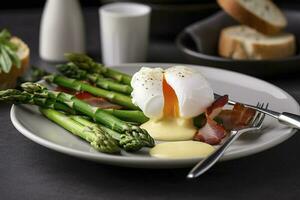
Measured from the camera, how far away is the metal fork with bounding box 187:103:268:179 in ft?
4.30

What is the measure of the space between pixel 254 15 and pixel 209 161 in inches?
42.9

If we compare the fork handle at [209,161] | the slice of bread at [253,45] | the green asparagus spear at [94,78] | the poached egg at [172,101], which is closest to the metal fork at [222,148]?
the fork handle at [209,161]

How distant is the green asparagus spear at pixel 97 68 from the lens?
184cm

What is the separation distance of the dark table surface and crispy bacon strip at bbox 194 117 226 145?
53 mm

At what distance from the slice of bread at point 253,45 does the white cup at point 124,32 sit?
0.86ft

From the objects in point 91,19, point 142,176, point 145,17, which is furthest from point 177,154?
point 91,19

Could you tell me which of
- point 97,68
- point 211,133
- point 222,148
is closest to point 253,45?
point 97,68

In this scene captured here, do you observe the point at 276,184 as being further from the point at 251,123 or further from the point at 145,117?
the point at 145,117

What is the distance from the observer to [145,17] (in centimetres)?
227

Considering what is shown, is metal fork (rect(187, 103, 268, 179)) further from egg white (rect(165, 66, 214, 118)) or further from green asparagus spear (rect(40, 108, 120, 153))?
green asparagus spear (rect(40, 108, 120, 153))

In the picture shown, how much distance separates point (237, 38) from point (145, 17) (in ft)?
0.99

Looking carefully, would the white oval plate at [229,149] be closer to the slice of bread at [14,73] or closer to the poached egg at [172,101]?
the poached egg at [172,101]

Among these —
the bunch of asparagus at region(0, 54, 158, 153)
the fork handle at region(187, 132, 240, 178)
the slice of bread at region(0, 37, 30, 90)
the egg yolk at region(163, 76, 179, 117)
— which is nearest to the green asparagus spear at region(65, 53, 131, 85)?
the bunch of asparagus at region(0, 54, 158, 153)

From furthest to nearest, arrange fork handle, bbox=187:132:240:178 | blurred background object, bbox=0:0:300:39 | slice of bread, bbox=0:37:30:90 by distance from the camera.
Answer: blurred background object, bbox=0:0:300:39, slice of bread, bbox=0:37:30:90, fork handle, bbox=187:132:240:178
